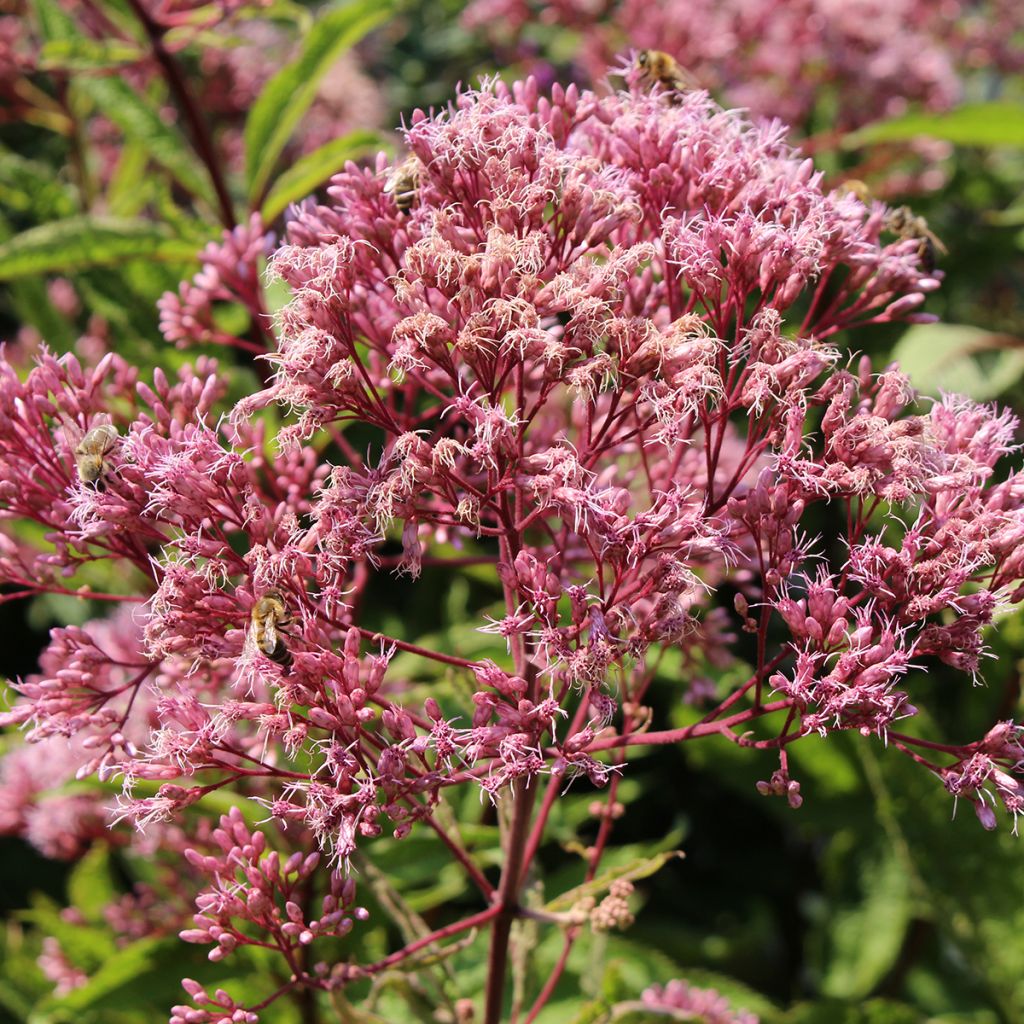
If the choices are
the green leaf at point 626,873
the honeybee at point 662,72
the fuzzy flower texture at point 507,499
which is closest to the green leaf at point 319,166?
the honeybee at point 662,72

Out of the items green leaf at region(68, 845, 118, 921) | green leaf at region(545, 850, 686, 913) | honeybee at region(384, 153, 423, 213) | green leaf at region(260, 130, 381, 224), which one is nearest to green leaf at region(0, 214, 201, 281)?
green leaf at region(260, 130, 381, 224)

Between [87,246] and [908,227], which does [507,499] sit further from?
[87,246]

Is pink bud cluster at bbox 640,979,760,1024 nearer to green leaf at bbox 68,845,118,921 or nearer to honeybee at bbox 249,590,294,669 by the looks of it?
honeybee at bbox 249,590,294,669

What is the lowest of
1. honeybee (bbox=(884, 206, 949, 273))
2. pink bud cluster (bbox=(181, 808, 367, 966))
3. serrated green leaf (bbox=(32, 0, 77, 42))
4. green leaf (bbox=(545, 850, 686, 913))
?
green leaf (bbox=(545, 850, 686, 913))

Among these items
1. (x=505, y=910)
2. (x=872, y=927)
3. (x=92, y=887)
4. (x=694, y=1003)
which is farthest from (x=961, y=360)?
(x=92, y=887)

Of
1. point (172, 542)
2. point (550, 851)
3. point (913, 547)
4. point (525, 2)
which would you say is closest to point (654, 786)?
point (550, 851)

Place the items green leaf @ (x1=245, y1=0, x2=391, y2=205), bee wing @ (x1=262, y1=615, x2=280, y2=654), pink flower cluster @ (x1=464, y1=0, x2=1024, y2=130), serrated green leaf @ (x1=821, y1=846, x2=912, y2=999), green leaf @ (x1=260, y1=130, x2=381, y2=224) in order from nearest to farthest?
bee wing @ (x1=262, y1=615, x2=280, y2=654)
green leaf @ (x1=260, y1=130, x2=381, y2=224)
green leaf @ (x1=245, y1=0, x2=391, y2=205)
serrated green leaf @ (x1=821, y1=846, x2=912, y2=999)
pink flower cluster @ (x1=464, y1=0, x2=1024, y2=130)

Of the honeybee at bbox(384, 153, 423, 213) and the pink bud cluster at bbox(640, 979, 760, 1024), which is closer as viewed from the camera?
the honeybee at bbox(384, 153, 423, 213)
